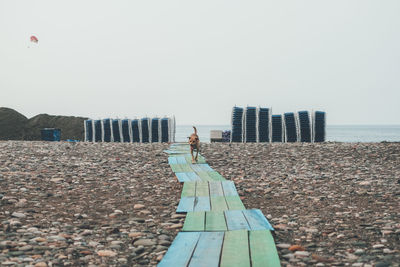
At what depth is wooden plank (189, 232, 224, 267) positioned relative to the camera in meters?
5.37

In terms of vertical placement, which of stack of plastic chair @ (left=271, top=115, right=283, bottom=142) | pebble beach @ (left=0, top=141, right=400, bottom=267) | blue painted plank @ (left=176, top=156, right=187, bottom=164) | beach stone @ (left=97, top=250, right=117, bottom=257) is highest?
stack of plastic chair @ (left=271, top=115, right=283, bottom=142)

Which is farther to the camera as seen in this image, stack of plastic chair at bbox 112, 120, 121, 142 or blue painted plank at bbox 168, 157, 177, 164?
stack of plastic chair at bbox 112, 120, 121, 142

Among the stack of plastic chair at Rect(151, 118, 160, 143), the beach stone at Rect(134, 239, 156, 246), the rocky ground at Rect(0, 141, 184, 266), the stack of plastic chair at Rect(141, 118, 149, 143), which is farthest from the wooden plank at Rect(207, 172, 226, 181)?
the stack of plastic chair at Rect(141, 118, 149, 143)

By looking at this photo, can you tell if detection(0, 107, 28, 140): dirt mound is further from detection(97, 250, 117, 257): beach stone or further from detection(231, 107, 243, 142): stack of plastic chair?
detection(97, 250, 117, 257): beach stone

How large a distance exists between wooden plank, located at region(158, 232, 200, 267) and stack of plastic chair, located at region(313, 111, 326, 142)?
28387mm

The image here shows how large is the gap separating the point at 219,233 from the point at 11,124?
75415 millimetres

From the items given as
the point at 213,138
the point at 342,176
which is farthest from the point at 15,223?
the point at 213,138

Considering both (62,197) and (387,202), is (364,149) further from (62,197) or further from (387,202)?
(62,197)

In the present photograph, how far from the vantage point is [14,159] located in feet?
51.5

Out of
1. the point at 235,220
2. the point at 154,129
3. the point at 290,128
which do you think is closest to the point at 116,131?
the point at 154,129

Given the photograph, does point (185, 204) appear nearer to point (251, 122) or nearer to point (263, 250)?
point (263, 250)

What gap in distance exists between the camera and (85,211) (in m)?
8.87

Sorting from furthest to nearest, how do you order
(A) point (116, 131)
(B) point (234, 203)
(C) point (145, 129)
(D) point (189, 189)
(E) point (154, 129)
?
(A) point (116, 131)
(C) point (145, 129)
(E) point (154, 129)
(D) point (189, 189)
(B) point (234, 203)

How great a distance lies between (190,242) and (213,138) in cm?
3044
